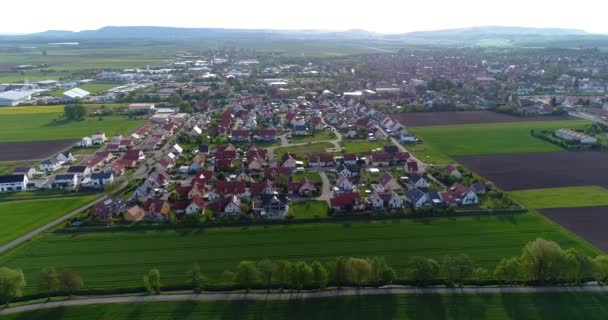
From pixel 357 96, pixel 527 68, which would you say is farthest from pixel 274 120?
pixel 527 68

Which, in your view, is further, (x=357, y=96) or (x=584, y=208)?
(x=357, y=96)

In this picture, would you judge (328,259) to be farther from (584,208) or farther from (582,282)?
(584,208)

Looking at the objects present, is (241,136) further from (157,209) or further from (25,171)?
(25,171)

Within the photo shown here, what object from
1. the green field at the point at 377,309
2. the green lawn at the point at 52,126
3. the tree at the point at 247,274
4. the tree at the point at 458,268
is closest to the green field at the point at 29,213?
the green field at the point at 377,309

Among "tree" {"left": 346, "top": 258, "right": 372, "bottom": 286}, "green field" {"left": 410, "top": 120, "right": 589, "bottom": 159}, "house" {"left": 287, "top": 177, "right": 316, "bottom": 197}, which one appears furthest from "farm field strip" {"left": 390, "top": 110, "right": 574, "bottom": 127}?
"tree" {"left": 346, "top": 258, "right": 372, "bottom": 286}

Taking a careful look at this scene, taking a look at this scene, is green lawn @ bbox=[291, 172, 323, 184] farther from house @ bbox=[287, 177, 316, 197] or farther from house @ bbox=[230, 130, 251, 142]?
house @ bbox=[230, 130, 251, 142]

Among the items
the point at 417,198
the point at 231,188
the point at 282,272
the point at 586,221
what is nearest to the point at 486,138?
the point at 586,221

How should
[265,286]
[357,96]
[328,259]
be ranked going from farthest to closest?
[357,96] → [328,259] → [265,286]
